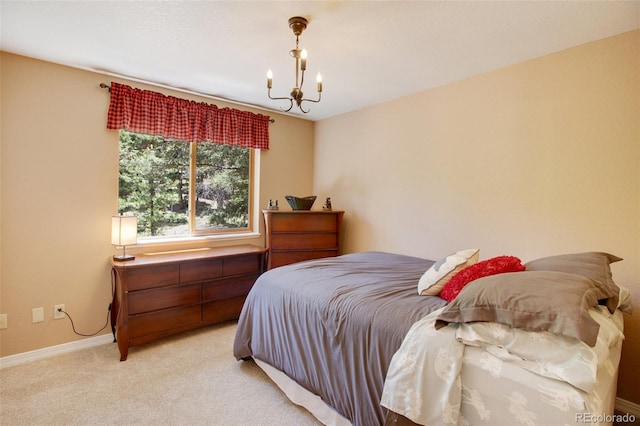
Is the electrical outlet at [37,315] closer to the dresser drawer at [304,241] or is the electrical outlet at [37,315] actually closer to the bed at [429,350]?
the bed at [429,350]

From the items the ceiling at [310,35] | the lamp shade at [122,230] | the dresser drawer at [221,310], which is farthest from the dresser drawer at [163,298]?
the ceiling at [310,35]

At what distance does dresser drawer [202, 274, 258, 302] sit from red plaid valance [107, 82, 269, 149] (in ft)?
4.94

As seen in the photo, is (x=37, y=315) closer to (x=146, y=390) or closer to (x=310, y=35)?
(x=146, y=390)

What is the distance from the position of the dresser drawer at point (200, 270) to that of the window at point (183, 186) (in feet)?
2.05

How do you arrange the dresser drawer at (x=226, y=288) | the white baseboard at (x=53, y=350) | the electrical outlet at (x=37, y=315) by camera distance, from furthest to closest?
the dresser drawer at (x=226, y=288) < the electrical outlet at (x=37, y=315) < the white baseboard at (x=53, y=350)

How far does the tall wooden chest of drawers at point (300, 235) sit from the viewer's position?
3.52 meters

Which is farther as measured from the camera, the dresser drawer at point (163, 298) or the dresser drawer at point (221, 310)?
the dresser drawer at point (221, 310)

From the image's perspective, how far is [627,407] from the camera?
201 cm

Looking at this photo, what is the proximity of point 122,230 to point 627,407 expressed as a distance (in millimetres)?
3836

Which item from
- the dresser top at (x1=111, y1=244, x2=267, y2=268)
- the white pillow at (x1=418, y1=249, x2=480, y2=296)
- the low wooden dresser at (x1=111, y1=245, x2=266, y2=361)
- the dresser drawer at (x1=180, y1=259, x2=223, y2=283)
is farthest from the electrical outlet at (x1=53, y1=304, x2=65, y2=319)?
the white pillow at (x1=418, y1=249, x2=480, y2=296)

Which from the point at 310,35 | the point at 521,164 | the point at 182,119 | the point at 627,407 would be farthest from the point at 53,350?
the point at 627,407

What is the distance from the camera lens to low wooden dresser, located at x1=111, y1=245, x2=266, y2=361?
258 centimetres

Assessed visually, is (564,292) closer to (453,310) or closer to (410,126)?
(453,310)

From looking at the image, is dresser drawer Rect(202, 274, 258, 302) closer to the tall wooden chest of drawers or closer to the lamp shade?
the tall wooden chest of drawers
